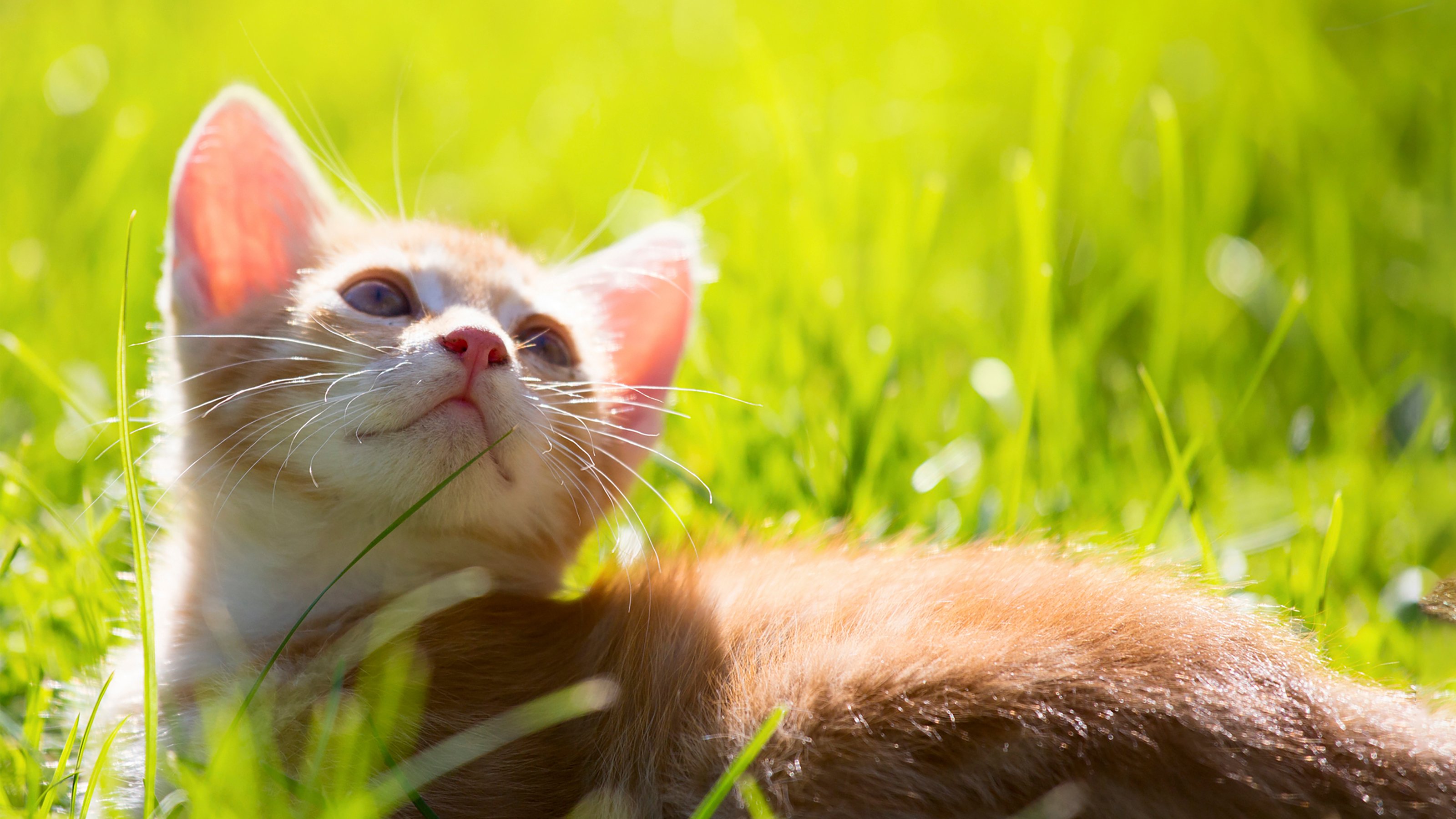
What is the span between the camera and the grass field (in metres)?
1.89

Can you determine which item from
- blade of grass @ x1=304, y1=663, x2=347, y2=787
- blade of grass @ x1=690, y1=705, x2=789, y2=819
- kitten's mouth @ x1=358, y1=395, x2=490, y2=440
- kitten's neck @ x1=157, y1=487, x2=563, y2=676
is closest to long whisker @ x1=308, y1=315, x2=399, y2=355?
kitten's mouth @ x1=358, y1=395, x2=490, y2=440

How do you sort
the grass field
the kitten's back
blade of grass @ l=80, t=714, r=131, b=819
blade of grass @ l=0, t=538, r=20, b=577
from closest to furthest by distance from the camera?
1. the kitten's back
2. blade of grass @ l=80, t=714, r=131, b=819
3. blade of grass @ l=0, t=538, r=20, b=577
4. the grass field

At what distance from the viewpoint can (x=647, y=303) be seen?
6.52ft

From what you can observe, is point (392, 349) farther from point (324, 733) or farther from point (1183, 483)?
point (1183, 483)

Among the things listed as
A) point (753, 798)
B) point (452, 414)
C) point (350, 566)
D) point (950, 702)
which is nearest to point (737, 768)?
point (753, 798)

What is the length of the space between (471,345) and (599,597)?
0.42 m

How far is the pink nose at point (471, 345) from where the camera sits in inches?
57.7

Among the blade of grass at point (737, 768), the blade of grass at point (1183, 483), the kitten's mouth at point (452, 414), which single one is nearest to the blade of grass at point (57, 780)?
the kitten's mouth at point (452, 414)

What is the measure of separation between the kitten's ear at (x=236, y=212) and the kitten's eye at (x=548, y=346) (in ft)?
1.29

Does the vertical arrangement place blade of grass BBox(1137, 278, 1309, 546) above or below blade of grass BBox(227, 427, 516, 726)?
below

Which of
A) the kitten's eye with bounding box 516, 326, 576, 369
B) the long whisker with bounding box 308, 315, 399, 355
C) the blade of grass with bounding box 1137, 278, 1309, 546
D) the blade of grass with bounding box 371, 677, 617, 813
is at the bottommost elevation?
the blade of grass with bounding box 1137, 278, 1309, 546

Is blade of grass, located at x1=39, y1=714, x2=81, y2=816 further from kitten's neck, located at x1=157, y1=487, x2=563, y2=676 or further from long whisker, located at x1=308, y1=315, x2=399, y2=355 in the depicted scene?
long whisker, located at x1=308, y1=315, x2=399, y2=355

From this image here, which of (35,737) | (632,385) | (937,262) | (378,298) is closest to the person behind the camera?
(35,737)

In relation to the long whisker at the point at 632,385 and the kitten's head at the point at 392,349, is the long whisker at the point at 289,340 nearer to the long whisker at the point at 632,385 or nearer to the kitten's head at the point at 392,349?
the kitten's head at the point at 392,349
